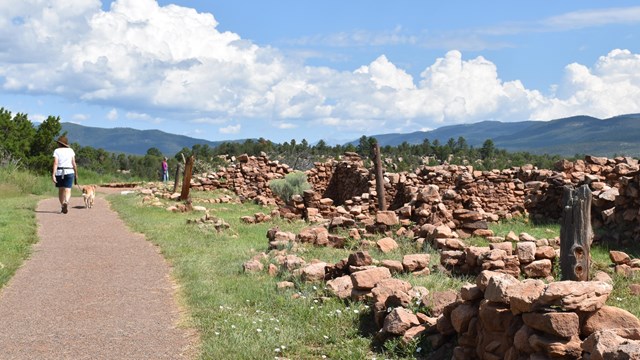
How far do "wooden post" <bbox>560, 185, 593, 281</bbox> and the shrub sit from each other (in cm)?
1977

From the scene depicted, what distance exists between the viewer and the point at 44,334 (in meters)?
6.73

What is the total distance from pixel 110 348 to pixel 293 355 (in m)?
1.84

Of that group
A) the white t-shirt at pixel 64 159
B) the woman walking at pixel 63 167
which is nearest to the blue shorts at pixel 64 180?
the woman walking at pixel 63 167

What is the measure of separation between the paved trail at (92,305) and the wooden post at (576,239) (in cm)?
433

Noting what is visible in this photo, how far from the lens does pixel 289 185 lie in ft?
89.5

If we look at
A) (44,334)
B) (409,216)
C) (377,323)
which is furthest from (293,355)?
(409,216)

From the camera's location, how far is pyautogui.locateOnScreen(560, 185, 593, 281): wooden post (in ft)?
23.8

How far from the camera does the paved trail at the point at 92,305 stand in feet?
20.8

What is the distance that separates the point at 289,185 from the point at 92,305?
1944 cm

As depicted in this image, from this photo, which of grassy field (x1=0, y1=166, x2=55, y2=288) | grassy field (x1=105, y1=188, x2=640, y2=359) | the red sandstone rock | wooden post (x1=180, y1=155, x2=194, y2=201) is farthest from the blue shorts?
the red sandstone rock

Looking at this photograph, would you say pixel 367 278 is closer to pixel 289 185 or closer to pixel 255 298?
pixel 255 298

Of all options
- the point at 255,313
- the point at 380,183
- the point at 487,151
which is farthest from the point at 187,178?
the point at 487,151

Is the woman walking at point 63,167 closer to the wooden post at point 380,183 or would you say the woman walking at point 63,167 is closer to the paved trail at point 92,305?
the paved trail at point 92,305

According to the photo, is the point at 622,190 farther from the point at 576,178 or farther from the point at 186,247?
the point at 186,247
